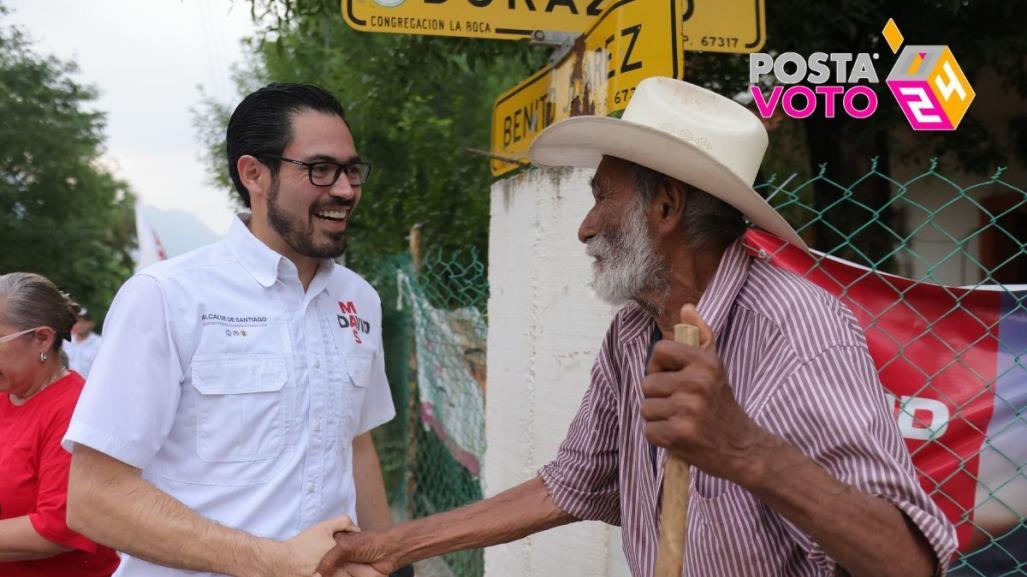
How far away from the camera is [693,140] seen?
82.3 inches

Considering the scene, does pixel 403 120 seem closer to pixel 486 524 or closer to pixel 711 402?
pixel 486 524

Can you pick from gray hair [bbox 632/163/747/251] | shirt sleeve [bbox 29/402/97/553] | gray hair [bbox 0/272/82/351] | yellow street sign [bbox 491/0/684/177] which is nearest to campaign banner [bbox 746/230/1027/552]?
gray hair [bbox 632/163/747/251]

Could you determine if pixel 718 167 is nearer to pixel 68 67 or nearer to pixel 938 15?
pixel 938 15

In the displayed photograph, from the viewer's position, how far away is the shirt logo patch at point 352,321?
2.76 metres

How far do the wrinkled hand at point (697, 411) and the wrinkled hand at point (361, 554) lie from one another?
47.0 inches

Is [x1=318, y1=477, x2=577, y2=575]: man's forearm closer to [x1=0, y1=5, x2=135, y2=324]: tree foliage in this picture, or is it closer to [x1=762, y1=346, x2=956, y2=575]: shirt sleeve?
[x1=762, y1=346, x2=956, y2=575]: shirt sleeve

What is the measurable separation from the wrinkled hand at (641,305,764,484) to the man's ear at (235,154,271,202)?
141 centimetres

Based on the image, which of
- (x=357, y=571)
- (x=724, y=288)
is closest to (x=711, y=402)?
(x=724, y=288)

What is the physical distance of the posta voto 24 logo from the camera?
6148mm

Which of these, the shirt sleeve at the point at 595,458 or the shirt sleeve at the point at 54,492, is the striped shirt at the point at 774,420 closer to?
the shirt sleeve at the point at 595,458

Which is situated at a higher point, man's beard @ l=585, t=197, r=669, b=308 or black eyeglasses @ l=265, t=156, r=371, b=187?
black eyeglasses @ l=265, t=156, r=371, b=187

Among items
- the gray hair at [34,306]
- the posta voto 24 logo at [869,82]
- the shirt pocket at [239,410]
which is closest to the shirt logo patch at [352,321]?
the shirt pocket at [239,410]

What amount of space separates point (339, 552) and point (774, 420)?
4.16 feet

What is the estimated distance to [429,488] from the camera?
6.35 metres
